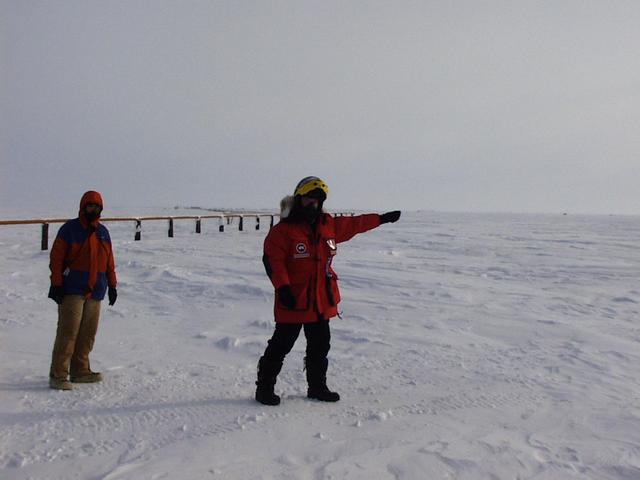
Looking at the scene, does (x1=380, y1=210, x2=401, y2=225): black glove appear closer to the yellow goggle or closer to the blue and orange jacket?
the yellow goggle

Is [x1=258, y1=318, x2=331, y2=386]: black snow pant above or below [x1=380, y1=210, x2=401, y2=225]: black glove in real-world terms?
below

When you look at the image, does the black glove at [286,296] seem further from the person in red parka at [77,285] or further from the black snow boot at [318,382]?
the person in red parka at [77,285]

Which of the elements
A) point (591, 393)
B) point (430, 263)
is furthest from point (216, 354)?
point (430, 263)

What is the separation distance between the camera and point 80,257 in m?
3.55

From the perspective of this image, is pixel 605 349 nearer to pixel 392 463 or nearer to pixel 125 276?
pixel 392 463

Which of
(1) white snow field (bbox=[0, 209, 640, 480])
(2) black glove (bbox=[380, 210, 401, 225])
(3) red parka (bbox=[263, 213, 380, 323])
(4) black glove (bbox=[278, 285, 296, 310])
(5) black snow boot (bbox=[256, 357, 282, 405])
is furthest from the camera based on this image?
(2) black glove (bbox=[380, 210, 401, 225])

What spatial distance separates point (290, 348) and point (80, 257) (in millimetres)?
1713

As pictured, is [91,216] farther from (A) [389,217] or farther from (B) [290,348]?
(A) [389,217]

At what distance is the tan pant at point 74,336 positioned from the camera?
356 centimetres

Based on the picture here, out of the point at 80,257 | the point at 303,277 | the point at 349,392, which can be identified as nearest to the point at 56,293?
the point at 80,257

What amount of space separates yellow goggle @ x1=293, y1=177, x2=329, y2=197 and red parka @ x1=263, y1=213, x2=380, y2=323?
0.67 ft

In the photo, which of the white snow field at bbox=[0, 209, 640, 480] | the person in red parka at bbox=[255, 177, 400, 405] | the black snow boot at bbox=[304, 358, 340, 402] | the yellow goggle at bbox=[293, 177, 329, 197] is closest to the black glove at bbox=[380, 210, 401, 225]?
the person in red parka at bbox=[255, 177, 400, 405]

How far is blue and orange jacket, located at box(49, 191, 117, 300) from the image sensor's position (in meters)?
3.48

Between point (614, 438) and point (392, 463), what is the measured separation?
142 cm
